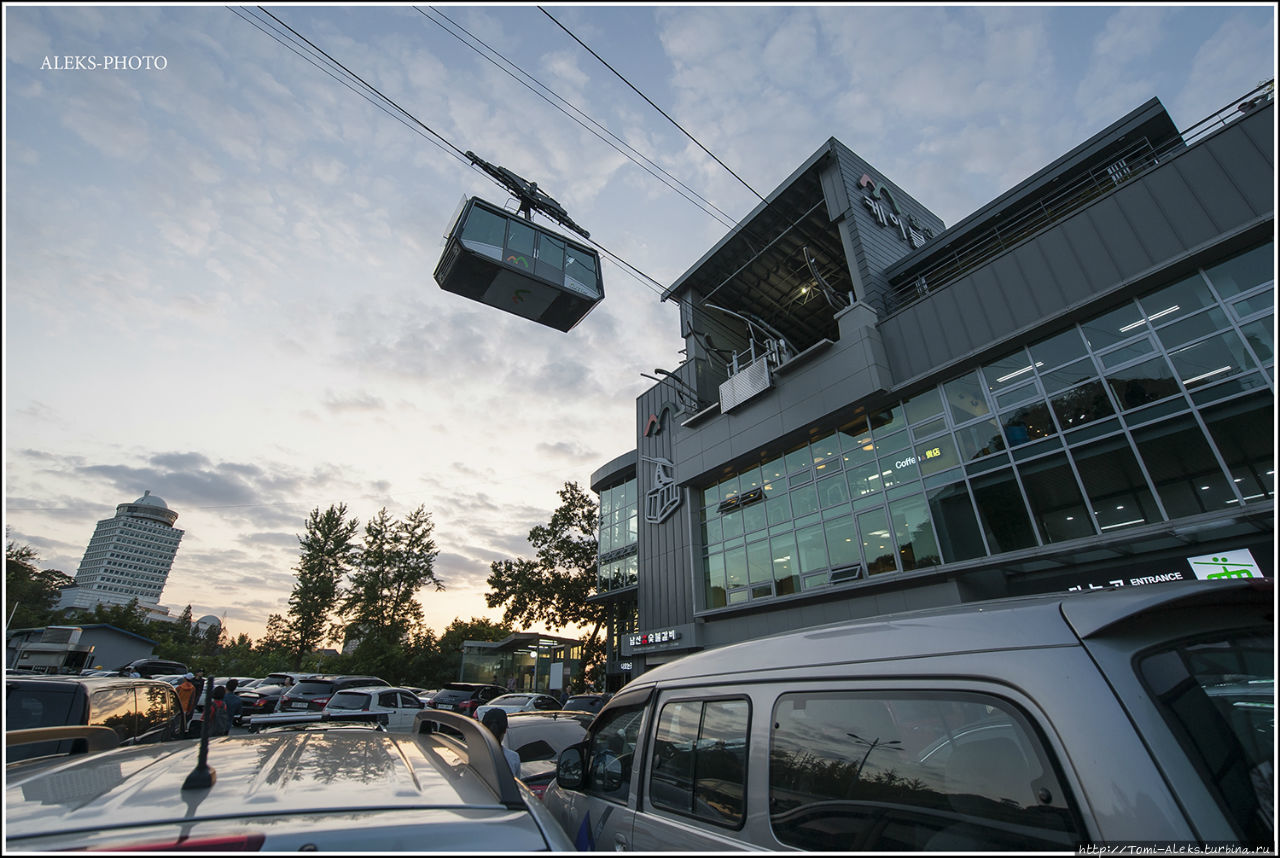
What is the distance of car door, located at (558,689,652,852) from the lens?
378 cm

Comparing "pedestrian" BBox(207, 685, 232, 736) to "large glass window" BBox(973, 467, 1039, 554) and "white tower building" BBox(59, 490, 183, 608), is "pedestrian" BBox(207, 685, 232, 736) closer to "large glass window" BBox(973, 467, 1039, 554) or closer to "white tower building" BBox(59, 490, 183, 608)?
"large glass window" BBox(973, 467, 1039, 554)

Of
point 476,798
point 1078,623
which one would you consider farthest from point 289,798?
point 1078,623

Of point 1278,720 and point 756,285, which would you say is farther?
point 756,285

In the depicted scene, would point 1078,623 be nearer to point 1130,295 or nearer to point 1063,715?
point 1063,715

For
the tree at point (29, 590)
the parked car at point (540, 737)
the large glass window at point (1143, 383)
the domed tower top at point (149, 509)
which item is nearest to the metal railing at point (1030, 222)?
the large glass window at point (1143, 383)

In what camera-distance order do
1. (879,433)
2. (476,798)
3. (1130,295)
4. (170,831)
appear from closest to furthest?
(170,831) → (476,798) → (1130,295) → (879,433)

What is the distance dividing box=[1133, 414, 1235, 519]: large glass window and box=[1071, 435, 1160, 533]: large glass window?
0.80ft

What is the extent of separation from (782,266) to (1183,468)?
51.7ft

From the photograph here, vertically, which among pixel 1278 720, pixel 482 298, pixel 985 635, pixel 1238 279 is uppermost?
pixel 482 298

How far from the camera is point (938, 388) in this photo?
15648 mm

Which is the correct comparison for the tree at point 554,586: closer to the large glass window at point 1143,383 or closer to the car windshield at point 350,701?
the car windshield at point 350,701

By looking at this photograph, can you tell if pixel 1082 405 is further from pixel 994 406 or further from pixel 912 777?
pixel 912 777

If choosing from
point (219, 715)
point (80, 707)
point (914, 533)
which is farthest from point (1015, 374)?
point (219, 715)

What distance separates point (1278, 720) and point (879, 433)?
1565cm
